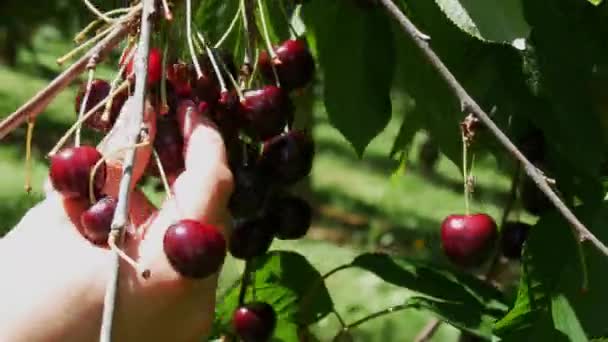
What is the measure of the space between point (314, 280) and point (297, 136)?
37cm

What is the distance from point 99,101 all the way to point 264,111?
0.13 m

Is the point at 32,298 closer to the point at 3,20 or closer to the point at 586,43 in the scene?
the point at 586,43

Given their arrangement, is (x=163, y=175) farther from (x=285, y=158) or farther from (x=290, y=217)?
(x=290, y=217)

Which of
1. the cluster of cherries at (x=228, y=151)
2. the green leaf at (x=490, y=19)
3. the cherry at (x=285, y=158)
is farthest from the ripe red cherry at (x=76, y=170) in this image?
the green leaf at (x=490, y=19)

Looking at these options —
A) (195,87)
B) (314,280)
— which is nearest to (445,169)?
(314,280)

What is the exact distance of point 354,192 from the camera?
6227 millimetres

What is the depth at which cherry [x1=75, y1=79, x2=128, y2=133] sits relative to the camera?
86cm

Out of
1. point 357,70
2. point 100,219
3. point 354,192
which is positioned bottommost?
point 354,192

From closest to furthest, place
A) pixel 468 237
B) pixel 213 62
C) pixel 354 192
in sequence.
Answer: pixel 213 62
pixel 468 237
pixel 354 192

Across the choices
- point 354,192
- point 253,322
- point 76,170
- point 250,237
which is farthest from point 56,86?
point 354,192

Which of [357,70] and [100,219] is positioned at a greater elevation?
[100,219]

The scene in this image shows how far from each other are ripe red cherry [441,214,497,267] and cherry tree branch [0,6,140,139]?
0.35m

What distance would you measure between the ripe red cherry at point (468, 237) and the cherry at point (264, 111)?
0.18m

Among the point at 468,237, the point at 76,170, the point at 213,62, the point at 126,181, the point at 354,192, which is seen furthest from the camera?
the point at 354,192
